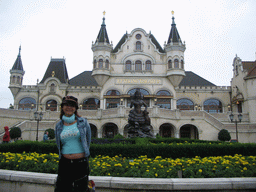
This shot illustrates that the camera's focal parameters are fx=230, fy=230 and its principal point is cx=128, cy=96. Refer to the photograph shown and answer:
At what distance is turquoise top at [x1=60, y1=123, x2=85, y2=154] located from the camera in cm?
443

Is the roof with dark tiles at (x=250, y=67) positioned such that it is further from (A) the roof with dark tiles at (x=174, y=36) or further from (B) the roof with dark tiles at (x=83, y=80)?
(B) the roof with dark tiles at (x=83, y=80)

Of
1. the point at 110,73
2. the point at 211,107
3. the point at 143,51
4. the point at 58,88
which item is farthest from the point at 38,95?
the point at 211,107

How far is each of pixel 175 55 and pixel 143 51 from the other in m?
5.70

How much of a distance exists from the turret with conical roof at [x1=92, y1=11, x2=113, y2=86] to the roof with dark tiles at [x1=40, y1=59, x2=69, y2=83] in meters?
8.09

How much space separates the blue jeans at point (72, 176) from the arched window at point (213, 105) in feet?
133

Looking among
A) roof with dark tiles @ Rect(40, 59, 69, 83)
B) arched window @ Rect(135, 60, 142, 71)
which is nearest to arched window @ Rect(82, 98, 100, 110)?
roof with dark tiles @ Rect(40, 59, 69, 83)

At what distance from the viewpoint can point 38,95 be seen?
138 feet

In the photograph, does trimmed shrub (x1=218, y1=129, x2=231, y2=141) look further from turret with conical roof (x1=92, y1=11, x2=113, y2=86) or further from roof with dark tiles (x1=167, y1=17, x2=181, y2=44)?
turret with conical roof (x1=92, y1=11, x2=113, y2=86)

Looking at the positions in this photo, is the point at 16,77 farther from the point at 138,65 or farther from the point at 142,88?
the point at 142,88

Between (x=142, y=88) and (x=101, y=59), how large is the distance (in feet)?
28.3

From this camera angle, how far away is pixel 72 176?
4371mm

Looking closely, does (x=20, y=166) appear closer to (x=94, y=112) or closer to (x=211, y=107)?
(x=94, y=112)

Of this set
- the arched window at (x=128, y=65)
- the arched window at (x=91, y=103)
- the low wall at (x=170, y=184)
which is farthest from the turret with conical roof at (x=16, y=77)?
the low wall at (x=170, y=184)

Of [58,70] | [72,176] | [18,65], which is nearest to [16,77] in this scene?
[18,65]
